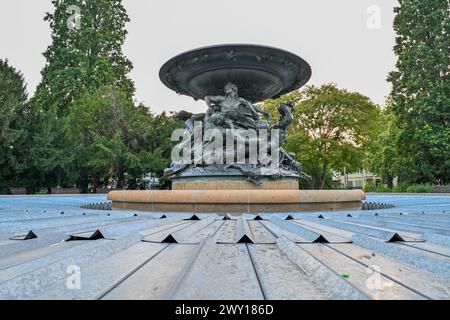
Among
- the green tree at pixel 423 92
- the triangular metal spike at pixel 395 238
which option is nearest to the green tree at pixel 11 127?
the triangular metal spike at pixel 395 238

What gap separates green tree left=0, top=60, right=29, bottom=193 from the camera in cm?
2427

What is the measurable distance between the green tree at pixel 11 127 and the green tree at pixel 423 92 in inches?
1111

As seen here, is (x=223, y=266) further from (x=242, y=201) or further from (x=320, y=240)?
(x=242, y=201)

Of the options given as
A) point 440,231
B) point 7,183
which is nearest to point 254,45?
point 440,231

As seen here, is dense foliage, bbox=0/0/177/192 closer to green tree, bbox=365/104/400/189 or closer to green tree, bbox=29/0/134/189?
green tree, bbox=29/0/134/189

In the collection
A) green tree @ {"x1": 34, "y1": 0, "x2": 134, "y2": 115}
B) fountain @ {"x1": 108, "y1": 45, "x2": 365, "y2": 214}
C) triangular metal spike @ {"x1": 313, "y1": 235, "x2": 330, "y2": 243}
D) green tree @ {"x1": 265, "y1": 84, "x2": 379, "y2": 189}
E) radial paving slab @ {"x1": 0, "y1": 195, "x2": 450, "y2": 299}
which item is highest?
green tree @ {"x1": 34, "y1": 0, "x2": 134, "y2": 115}

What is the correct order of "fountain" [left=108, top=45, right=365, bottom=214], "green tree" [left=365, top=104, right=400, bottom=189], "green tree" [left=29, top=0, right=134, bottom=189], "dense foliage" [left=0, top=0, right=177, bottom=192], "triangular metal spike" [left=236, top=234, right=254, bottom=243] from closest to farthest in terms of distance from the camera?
"triangular metal spike" [left=236, top=234, right=254, bottom=243] → "fountain" [left=108, top=45, right=365, bottom=214] → "dense foliage" [left=0, top=0, right=177, bottom=192] → "green tree" [left=365, top=104, right=400, bottom=189] → "green tree" [left=29, top=0, right=134, bottom=189]

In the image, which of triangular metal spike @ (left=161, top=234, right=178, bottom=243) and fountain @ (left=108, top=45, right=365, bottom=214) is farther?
fountain @ (left=108, top=45, right=365, bottom=214)

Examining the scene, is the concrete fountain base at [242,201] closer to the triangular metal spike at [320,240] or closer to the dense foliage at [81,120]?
the triangular metal spike at [320,240]

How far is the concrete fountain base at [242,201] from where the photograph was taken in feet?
22.1

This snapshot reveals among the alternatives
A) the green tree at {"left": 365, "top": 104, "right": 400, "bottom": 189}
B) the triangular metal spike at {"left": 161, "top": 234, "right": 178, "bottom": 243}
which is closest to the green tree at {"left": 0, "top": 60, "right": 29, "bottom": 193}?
the triangular metal spike at {"left": 161, "top": 234, "right": 178, "bottom": 243}

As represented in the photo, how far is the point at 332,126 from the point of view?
103ft

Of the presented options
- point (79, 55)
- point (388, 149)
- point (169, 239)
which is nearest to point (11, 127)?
point (79, 55)

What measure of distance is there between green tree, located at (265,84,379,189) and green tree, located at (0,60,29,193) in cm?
2031
